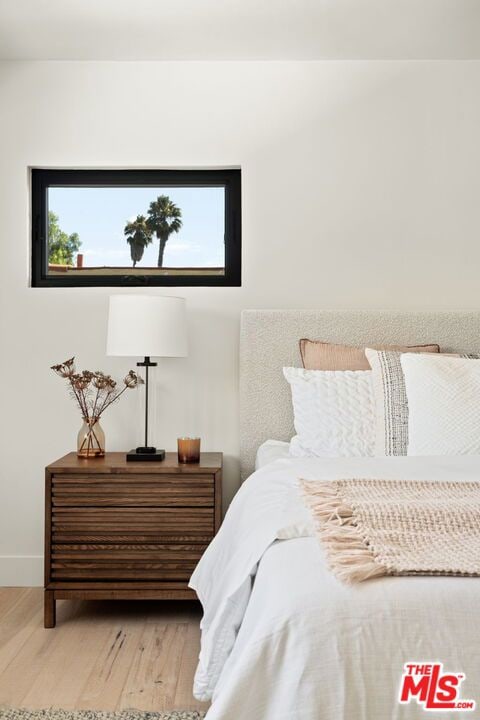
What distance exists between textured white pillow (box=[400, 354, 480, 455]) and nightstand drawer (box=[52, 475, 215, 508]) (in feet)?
2.79

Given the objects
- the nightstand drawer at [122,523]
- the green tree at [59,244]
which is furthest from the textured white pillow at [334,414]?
the green tree at [59,244]

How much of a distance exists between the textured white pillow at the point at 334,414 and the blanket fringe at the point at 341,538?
0.92 meters

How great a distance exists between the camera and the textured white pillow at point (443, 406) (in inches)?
98.3

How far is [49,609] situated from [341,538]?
179 cm

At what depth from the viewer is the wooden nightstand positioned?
2814 millimetres

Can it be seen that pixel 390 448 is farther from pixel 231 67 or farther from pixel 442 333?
pixel 231 67

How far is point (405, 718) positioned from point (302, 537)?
1.55 ft

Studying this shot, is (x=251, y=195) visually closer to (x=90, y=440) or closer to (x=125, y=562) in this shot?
(x=90, y=440)

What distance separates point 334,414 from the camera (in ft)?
9.21

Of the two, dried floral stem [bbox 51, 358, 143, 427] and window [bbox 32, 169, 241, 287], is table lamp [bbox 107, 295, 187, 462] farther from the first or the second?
window [bbox 32, 169, 241, 287]

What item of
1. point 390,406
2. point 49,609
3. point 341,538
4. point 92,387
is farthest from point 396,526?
point 92,387

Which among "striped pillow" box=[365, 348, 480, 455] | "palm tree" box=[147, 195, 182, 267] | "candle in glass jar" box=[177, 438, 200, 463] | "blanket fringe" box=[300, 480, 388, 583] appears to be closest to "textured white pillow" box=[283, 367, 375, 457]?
"striped pillow" box=[365, 348, 480, 455]

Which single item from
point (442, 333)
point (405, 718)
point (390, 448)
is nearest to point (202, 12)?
point (442, 333)

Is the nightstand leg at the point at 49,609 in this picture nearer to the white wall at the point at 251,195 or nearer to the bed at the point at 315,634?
the white wall at the point at 251,195
